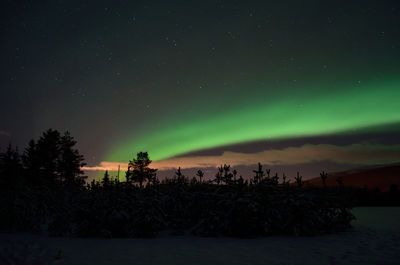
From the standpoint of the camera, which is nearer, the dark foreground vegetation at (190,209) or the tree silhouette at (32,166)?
the dark foreground vegetation at (190,209)

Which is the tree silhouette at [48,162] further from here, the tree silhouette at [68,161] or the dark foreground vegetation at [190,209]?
the dark foreground vegetation at [190,209]

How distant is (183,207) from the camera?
10188 mm

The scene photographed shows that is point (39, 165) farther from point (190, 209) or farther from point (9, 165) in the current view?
point (190, 209)

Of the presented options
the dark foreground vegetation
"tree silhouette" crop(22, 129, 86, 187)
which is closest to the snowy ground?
the dark foreground vegetation

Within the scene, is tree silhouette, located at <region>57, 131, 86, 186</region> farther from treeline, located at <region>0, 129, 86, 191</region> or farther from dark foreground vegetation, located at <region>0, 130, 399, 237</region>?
dark foreground vegetation, located at <region>0, 130, 399, 237</region>

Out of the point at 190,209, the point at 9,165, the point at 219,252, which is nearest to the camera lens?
the point at 219,252

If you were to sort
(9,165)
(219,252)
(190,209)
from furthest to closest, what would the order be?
(9,165) < (190,209) < (219,252)

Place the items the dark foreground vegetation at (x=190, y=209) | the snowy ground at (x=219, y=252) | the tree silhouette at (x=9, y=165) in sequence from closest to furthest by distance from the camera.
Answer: the snowy ground at (x=219, y=252), the dark foreground vegetation at (x=190, y=209), the tree silhouette at (x=9, y=165)

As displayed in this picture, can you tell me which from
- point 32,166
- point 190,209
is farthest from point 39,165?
point 190,209

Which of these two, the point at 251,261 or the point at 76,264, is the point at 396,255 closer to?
the point at 251,261

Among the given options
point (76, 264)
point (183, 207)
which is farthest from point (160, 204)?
point (76, 264)

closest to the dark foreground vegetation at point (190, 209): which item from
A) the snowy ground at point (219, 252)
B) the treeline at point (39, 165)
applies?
the snowy ground at point (219, 252)

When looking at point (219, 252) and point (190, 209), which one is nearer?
point (219, 252)

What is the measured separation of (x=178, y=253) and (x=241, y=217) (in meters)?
3.10
